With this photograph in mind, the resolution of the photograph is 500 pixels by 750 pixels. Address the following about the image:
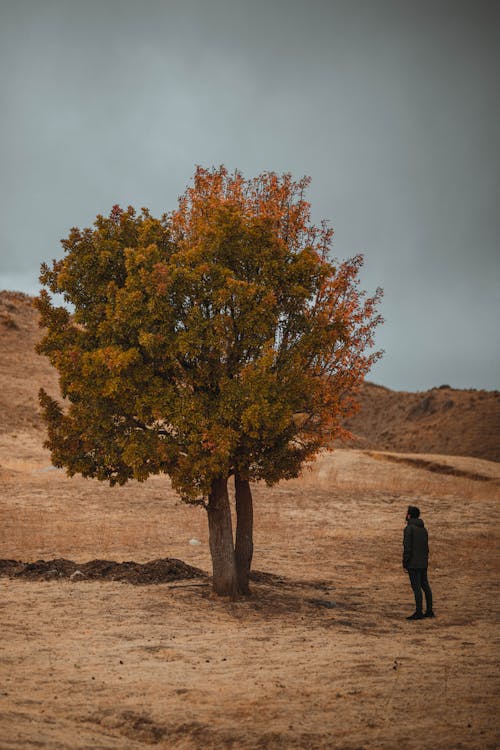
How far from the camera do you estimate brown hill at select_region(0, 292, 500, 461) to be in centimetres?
5718

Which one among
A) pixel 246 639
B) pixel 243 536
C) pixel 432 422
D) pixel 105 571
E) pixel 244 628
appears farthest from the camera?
pixel 432 422

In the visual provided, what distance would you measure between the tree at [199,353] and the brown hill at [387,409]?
3584cm

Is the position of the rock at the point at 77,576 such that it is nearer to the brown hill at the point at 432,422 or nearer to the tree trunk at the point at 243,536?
the tree trunk at the point at 243,536

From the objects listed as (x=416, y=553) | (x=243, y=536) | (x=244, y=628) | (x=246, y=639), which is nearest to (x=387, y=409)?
(x=243, y=536)

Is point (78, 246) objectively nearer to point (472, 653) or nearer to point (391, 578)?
point (472, 653)

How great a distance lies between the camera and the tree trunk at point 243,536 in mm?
16359

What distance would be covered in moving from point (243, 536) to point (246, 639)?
4.29m

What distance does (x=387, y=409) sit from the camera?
9319 centimetres

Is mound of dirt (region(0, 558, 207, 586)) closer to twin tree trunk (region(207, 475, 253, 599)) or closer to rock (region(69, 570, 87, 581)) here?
rock (region(69, 570, 87, 581))

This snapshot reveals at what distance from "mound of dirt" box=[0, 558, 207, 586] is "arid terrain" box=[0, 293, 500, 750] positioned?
0.07m

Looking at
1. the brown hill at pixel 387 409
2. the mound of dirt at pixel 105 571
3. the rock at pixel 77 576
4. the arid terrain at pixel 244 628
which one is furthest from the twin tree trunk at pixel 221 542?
the brown hill at pixel 387 409

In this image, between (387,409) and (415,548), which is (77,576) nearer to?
(415,548)

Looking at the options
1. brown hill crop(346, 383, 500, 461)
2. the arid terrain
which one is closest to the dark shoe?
→ the arid terrain

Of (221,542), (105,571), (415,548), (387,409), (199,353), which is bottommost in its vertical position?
(105,571)
